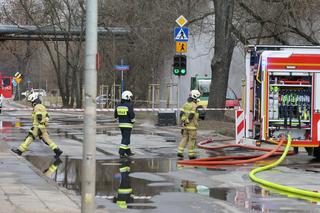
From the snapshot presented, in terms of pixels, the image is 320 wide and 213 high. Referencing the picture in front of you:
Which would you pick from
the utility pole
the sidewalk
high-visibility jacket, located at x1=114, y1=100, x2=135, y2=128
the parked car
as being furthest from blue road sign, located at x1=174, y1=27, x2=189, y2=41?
the parked car

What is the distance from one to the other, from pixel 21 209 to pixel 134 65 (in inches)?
1541

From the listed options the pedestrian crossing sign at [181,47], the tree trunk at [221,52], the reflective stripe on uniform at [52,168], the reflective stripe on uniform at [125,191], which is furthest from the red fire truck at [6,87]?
the reflective stripe on uniform at [125,191]

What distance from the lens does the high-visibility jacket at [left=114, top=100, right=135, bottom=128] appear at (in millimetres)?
15109

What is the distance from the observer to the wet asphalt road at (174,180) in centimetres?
922

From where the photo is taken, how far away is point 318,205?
932 centimetres

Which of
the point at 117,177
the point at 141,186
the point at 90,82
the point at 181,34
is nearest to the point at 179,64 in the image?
the point at 181,34

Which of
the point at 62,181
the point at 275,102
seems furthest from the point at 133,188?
the point at 275,102

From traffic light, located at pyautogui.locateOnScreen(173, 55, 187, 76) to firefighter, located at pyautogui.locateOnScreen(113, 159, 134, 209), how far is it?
31.9 feet

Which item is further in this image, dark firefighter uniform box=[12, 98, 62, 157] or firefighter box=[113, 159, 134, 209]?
dark firefighter uniform box=[12, 98, 62, 157]

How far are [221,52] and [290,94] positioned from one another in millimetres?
11748

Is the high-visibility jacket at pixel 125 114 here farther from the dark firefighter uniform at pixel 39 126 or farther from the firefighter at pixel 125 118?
the dark firefighter uniform at pixel 39 126

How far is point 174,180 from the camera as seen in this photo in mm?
11727

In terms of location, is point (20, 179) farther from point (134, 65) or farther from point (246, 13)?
point (134, 65)

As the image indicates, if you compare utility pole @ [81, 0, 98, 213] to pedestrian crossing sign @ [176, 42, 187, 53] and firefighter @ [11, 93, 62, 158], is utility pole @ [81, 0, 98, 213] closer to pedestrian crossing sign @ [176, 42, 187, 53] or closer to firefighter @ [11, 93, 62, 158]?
firefighter @ [11, 93, 62, 158]
